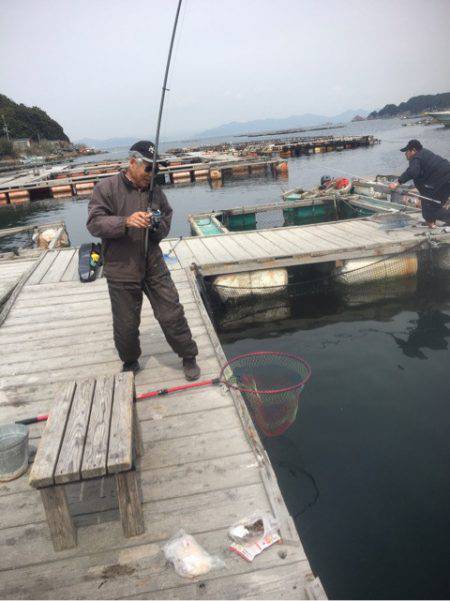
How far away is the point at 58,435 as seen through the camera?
9.53 ft

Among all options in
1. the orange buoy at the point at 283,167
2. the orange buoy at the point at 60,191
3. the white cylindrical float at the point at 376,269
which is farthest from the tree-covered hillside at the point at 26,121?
the white cylindrical float at the point at 376,269

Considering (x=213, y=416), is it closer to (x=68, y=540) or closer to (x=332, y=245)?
(x=68, y=540)

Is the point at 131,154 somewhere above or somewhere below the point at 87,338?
above

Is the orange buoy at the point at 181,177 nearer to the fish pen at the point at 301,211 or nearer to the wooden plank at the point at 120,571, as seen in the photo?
the fish pen at the point at 301,211

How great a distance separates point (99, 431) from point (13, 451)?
1081mm

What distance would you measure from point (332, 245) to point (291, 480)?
6.42 metres

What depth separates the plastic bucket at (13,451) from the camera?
3.43 m

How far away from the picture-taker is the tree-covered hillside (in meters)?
113

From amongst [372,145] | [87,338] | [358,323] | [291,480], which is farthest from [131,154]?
[372,145]

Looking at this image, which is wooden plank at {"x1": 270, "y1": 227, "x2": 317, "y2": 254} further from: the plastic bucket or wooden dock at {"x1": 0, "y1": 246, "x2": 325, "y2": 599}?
the plastic bucket

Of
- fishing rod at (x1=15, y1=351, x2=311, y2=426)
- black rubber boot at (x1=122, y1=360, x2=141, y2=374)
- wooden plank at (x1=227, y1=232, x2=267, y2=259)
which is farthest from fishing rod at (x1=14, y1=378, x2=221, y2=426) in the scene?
wooden plank at (x1=227, y1=232, x2=267, y2=259)

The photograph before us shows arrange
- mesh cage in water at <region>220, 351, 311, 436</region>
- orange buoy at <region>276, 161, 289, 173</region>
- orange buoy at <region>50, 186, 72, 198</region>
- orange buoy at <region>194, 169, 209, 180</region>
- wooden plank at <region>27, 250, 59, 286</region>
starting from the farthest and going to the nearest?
orange buoy at <region>194, 169, 209, 180</region> < orange buoy at <region>276, 161, 289, 173</region> < orange buoy at <region>50, 186, 72, 198</region> < wooden plank at <region>27, 250, 59, 286</region> < mesh cage in water at <region>220, 351, 311, 436</region>

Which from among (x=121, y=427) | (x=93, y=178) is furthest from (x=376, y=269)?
(x=93, y=178)

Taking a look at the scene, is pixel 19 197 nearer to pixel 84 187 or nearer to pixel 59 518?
pixel 84 187
